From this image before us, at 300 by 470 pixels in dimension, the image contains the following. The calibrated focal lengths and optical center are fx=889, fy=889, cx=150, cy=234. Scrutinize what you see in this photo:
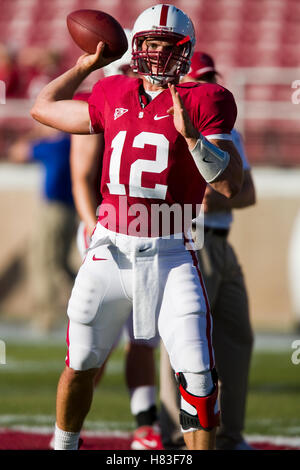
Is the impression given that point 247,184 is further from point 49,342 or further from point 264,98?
point 264,98

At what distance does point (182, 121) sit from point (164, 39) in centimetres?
41

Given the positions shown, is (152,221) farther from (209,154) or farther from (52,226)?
(52,226)

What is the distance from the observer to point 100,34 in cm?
330

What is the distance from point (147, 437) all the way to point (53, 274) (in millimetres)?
4238

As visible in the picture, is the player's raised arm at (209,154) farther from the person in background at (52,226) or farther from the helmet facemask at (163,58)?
the person in background at (52,226)

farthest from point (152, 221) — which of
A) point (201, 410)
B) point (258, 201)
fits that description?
point (258, 201)

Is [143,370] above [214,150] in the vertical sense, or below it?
below

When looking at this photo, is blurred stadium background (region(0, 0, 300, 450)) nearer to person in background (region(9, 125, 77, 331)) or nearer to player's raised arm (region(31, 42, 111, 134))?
person in background (region(9, 125, 77, 331))

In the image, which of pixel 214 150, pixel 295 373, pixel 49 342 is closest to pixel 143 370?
pixel 214 150

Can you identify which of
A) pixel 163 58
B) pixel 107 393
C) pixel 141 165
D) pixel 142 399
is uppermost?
pixel 163 58

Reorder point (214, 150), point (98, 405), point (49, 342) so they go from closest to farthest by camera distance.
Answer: point (214, 150) < point (98, 405) < point (49, 342)

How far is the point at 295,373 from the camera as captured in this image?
6.62m

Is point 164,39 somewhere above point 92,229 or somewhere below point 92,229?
above
